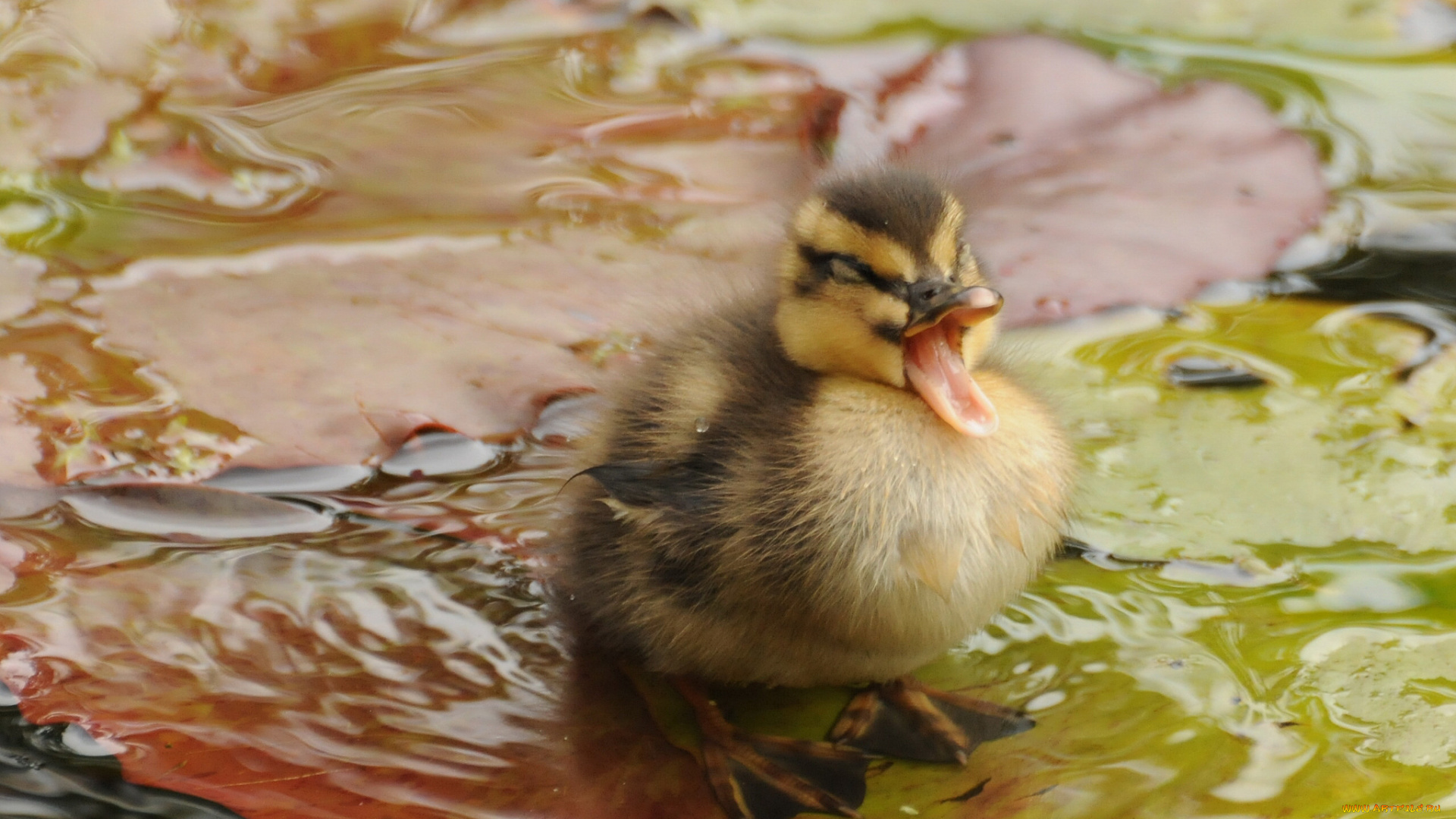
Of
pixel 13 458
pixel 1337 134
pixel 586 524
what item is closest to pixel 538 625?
pixel 586 524

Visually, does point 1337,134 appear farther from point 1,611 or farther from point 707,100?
point 1,611

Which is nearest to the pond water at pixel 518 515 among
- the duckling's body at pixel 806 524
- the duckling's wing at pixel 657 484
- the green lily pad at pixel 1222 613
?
the green lily pad at pixel 1222 613

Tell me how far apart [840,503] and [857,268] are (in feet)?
0.87

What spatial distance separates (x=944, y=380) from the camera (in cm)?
159

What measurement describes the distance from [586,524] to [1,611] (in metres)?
0.67

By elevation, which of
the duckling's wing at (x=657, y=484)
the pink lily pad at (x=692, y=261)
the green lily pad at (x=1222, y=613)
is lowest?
the green lily pad at (x=1222, y=613)

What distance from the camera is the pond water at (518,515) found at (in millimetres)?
1465

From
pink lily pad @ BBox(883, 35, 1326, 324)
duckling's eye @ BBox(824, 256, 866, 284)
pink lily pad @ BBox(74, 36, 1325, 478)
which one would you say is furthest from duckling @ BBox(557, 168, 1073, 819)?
pink lily pad @ BBox(883, 35, 1326, 324)

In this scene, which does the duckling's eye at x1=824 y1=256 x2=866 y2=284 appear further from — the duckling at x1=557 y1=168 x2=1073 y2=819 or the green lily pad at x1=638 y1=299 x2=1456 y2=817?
the green lily pad at x1=638 y1=299 x2=1456 y2=817

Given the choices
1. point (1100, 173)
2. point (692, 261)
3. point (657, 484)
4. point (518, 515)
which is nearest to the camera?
point (657, 484)

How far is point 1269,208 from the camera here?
7.98 feet

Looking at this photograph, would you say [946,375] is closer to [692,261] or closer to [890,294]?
[890,294]

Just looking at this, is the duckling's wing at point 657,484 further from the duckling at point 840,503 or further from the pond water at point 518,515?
the pond water at point 518,515

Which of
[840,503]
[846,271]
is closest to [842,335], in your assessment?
[846,271]
